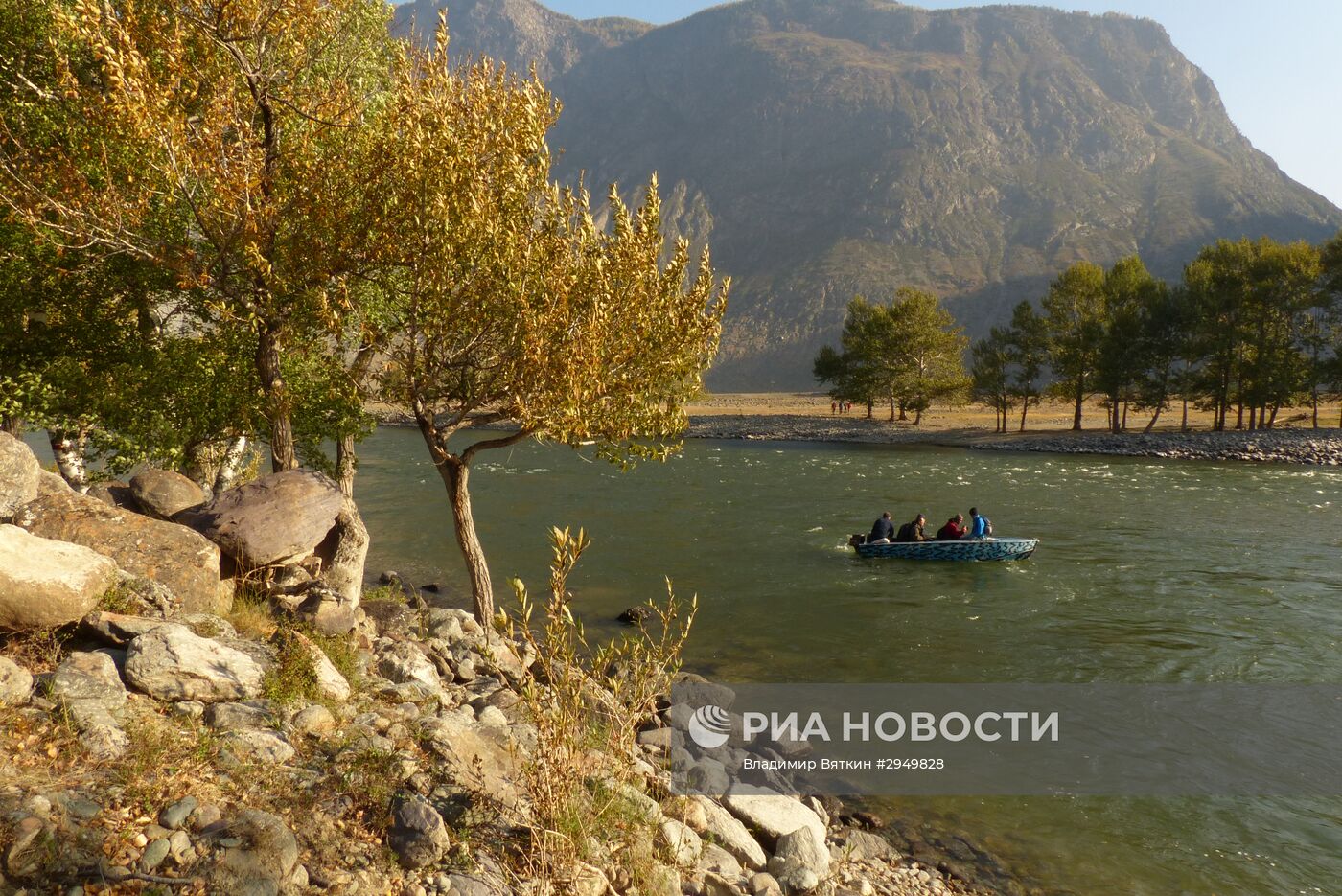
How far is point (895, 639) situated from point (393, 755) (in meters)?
15.0

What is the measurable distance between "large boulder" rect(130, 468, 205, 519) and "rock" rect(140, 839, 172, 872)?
9.64m

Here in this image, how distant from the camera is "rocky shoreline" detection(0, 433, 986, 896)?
18.4 ft

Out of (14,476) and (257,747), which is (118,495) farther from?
(257,747)

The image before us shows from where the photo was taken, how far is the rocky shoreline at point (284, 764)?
561 cm

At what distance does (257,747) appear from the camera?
22.8ft

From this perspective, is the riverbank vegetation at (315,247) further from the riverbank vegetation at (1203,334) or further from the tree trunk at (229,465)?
the riverbank vegetation at (1203,334)

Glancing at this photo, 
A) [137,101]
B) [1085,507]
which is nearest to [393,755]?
[137,101]

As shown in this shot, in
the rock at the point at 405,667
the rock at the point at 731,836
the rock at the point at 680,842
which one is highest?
the rock at the point at 405,667

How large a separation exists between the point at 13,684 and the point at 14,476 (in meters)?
4.11

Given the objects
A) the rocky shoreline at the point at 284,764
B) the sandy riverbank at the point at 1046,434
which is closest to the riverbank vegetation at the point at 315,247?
the rocky shoreline at the point at 284,764

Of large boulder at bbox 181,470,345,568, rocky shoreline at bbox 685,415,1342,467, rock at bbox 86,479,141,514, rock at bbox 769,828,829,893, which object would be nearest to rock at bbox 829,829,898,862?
rock at bbox 769,828,829,893

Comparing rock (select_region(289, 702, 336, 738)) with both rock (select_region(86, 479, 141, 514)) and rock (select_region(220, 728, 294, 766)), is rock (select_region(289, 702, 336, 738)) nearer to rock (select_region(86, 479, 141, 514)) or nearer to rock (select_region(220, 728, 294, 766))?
rock (select_region(220, 728, 294, 766))

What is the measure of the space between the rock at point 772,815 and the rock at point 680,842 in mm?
1643

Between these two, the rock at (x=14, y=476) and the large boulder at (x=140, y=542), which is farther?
the large boulder at (x=140, y=542)
